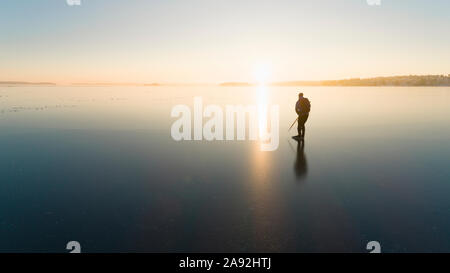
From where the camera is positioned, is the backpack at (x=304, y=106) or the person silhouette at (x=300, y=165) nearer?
the person silhouette at (x=300, y=165)

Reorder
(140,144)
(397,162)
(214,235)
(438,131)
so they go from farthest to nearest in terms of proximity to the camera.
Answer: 1. (438,131)
2. (140,144)
3. (397,162)
4. (214,235)

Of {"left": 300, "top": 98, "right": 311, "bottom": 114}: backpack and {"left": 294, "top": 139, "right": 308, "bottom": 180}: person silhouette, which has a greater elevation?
{"left": 300, "top": 98, "right": 311, "bottom": 114}: backpack

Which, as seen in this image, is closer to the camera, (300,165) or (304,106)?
(300,165)

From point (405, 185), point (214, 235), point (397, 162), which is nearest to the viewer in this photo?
point (214, 235)

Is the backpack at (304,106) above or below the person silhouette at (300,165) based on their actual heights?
above

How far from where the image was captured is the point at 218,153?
34.5 feet

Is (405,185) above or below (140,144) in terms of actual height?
below

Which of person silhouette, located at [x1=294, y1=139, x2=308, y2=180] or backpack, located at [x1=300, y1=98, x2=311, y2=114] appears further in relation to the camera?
backpack, located at [x1=300, y1=98, x2=311, y2=114]

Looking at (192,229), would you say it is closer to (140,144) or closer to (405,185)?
(405,185)

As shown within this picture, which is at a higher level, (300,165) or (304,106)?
(304,106)
